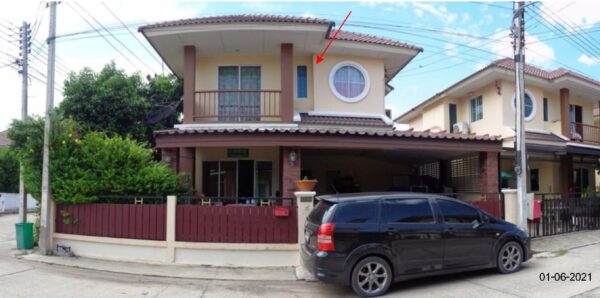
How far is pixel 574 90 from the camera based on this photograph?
1844cm

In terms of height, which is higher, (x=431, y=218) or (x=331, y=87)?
(x=331, y=87)

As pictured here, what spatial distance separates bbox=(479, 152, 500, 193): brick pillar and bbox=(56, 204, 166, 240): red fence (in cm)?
874

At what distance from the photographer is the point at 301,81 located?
1391 centimetres

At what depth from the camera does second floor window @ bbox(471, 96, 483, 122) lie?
18359 mm

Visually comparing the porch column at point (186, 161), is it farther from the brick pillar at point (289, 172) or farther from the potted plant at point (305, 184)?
the potted plant at point (305, 184)

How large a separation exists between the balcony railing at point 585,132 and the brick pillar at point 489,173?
903cm

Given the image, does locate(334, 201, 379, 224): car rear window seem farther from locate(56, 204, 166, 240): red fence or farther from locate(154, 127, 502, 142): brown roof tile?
locate(56, 204, 166, 240): red fence

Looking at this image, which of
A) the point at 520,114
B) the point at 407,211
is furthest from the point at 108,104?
the point at 520,114

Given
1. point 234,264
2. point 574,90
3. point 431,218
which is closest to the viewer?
point 431,218

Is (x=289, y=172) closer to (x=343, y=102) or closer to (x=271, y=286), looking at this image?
(x=271, y=286)

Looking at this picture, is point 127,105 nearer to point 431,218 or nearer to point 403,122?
point 431,218

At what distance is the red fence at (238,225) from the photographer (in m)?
9.03

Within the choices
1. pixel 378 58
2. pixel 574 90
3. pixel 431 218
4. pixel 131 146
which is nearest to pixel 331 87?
pixel 378 58

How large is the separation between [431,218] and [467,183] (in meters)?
7.13
